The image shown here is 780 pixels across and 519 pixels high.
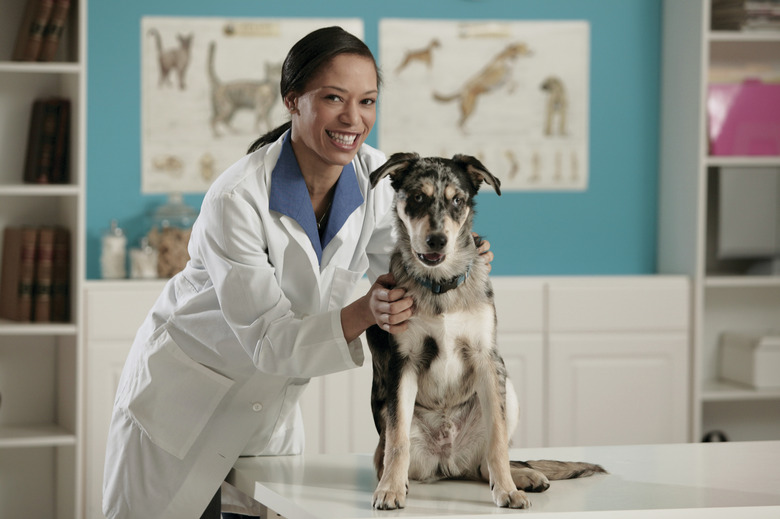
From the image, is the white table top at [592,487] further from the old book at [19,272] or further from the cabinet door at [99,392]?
the old book at [19,272]

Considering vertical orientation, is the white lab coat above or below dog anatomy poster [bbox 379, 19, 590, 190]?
below

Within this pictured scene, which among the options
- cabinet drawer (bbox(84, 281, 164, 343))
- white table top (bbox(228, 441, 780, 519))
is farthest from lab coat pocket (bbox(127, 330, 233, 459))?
cabinet drawer (bbox(84, 281, 164, 343))

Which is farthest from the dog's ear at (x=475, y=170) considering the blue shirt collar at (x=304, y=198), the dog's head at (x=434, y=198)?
the blue shirt collar at (x=304, y=198)

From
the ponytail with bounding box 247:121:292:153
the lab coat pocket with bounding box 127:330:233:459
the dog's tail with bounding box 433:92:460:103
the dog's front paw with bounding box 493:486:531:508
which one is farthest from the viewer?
the dog's tail with bounding box 433:92:460:103

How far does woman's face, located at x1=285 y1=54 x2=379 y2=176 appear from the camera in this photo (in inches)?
66.0

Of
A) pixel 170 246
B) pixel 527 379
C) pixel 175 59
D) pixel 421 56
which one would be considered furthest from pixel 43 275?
pixel 527 379

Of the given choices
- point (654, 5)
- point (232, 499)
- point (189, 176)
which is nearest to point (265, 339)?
point (232, 499)

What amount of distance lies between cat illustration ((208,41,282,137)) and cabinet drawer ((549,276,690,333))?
51.8 inches

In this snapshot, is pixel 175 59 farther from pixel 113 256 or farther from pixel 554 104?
pixel 554 104

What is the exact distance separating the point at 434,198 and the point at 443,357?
0.83ft

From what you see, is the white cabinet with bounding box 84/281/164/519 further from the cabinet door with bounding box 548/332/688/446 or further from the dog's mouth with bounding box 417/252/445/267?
the dog's mouth with bounding box 417/252/445/267

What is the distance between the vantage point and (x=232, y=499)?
2000 mm

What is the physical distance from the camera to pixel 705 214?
3.81 metres

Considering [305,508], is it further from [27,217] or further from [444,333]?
[27,217]
